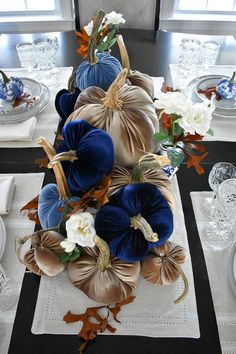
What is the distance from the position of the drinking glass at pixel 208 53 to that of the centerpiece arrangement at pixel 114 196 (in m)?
0.62

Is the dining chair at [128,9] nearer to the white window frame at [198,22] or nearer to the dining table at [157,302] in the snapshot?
the white window frame at [198,22]

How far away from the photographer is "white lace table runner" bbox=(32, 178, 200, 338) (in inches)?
20.0

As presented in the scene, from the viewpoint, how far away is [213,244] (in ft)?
2.06

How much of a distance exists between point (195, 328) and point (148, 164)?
11.2 inches

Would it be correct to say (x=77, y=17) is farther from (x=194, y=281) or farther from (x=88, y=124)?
(x=194, y=281)

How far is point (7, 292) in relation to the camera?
0.56m

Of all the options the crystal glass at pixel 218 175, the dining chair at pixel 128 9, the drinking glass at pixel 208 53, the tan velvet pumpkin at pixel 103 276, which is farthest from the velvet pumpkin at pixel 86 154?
the dining chair at pixel 128 9

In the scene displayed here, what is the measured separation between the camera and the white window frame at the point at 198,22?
67.0 inches

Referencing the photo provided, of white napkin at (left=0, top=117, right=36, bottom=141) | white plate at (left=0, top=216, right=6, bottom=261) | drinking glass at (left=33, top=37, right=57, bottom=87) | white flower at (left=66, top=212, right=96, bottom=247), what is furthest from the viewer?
drinking glass at (left=33, top=37, right=57, bottom=87)

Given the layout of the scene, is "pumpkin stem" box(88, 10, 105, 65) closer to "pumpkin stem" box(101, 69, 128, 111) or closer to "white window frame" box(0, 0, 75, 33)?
"pumpkin stem" box(101, 69, 128, 111)

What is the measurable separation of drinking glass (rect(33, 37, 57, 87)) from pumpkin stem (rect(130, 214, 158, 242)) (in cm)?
75

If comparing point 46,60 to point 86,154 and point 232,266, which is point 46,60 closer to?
point 86,154

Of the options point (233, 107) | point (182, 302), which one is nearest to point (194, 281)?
point (182, 302)

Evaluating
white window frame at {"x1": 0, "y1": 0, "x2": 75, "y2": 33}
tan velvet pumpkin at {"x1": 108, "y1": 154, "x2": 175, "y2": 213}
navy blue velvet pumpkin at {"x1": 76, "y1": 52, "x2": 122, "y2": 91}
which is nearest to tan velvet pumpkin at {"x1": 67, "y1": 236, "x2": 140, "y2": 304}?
tan velvet pumpkin at {"x1": 108, "y1": 154, "x2": 175, "y2": 213}
